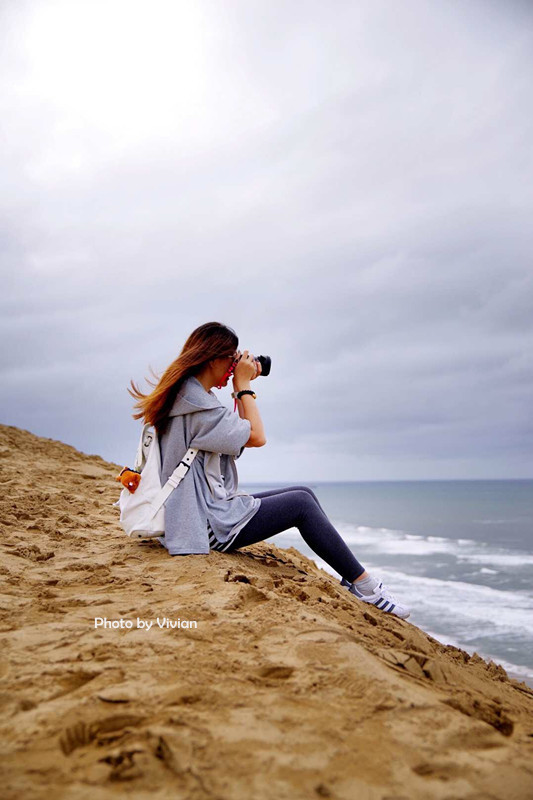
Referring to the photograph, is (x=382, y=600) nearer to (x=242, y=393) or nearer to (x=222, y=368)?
(x=242, y=393)

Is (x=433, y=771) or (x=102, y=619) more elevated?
(x=102, y=619)

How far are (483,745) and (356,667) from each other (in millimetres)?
512

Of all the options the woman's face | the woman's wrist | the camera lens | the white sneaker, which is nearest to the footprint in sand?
the white sneaker

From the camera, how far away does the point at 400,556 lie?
25.8 metres

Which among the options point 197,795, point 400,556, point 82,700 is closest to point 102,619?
point 82,700

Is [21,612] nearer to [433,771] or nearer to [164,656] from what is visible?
[164,656]

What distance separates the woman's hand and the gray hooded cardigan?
345 millimetres

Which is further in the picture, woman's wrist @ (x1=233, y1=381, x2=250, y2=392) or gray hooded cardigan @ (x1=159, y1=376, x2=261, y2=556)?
woman's wrist @ (x1=233, y1=381, x2=250, y2=392)

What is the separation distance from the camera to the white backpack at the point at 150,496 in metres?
3.79

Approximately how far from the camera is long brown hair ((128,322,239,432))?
380cm

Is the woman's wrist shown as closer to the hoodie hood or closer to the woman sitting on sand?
the woman sitting on sand

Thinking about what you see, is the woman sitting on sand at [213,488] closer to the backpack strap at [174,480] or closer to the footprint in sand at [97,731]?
the backpack strap at [174,480]

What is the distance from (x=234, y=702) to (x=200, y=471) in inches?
83.6

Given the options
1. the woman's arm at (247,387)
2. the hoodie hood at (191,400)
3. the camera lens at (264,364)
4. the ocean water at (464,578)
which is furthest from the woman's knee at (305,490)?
the ocean water at (464,578)
